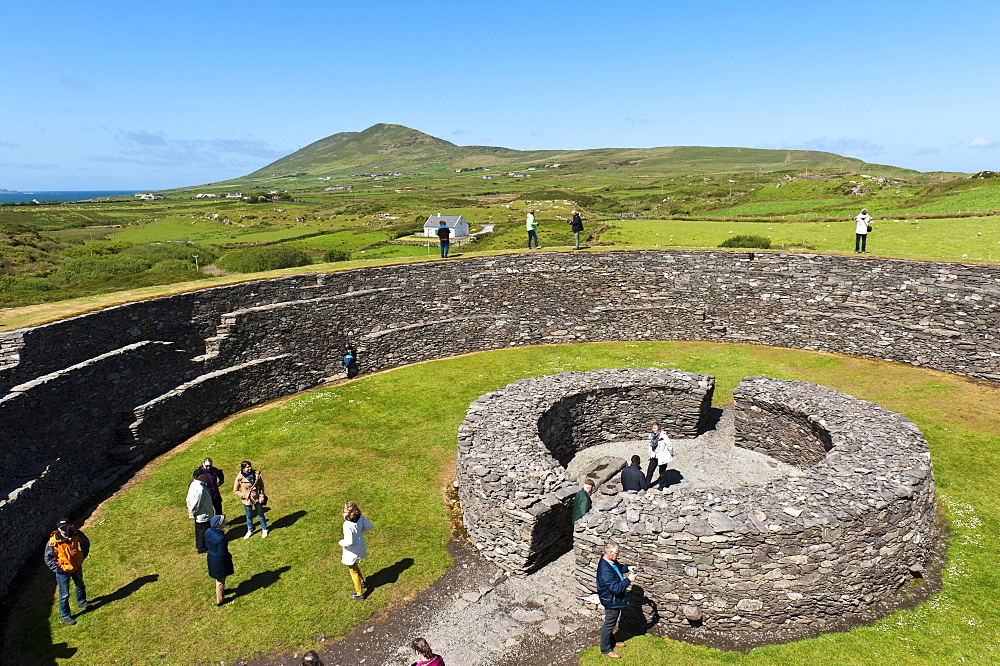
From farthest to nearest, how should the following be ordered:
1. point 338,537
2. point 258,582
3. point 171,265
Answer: point 171,265 < point 338,537 < point 258,582

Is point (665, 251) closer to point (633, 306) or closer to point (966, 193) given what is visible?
point (633, 306)

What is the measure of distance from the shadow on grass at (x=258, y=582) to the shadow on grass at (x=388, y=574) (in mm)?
2086

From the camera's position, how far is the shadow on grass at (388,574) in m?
12.2

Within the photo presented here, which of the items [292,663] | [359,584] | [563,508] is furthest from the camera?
[563,508]

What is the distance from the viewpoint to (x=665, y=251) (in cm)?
3197

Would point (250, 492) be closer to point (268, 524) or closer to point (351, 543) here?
point (268, 524)

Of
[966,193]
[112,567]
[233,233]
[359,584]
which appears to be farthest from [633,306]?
[233,233]

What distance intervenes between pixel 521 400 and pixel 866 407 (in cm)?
1032

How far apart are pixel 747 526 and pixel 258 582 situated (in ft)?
34.7

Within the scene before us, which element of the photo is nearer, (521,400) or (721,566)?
(721,566)

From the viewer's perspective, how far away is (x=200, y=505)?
498 inches

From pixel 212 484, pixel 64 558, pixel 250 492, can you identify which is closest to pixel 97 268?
pixel 212 484

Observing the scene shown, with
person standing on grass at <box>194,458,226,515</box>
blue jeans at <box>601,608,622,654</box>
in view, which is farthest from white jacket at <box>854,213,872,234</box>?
person standing on grass at <box>194,458,226,515</box>

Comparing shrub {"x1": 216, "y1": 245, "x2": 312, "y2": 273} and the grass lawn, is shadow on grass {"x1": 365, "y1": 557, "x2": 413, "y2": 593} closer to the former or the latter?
the grass lawn
